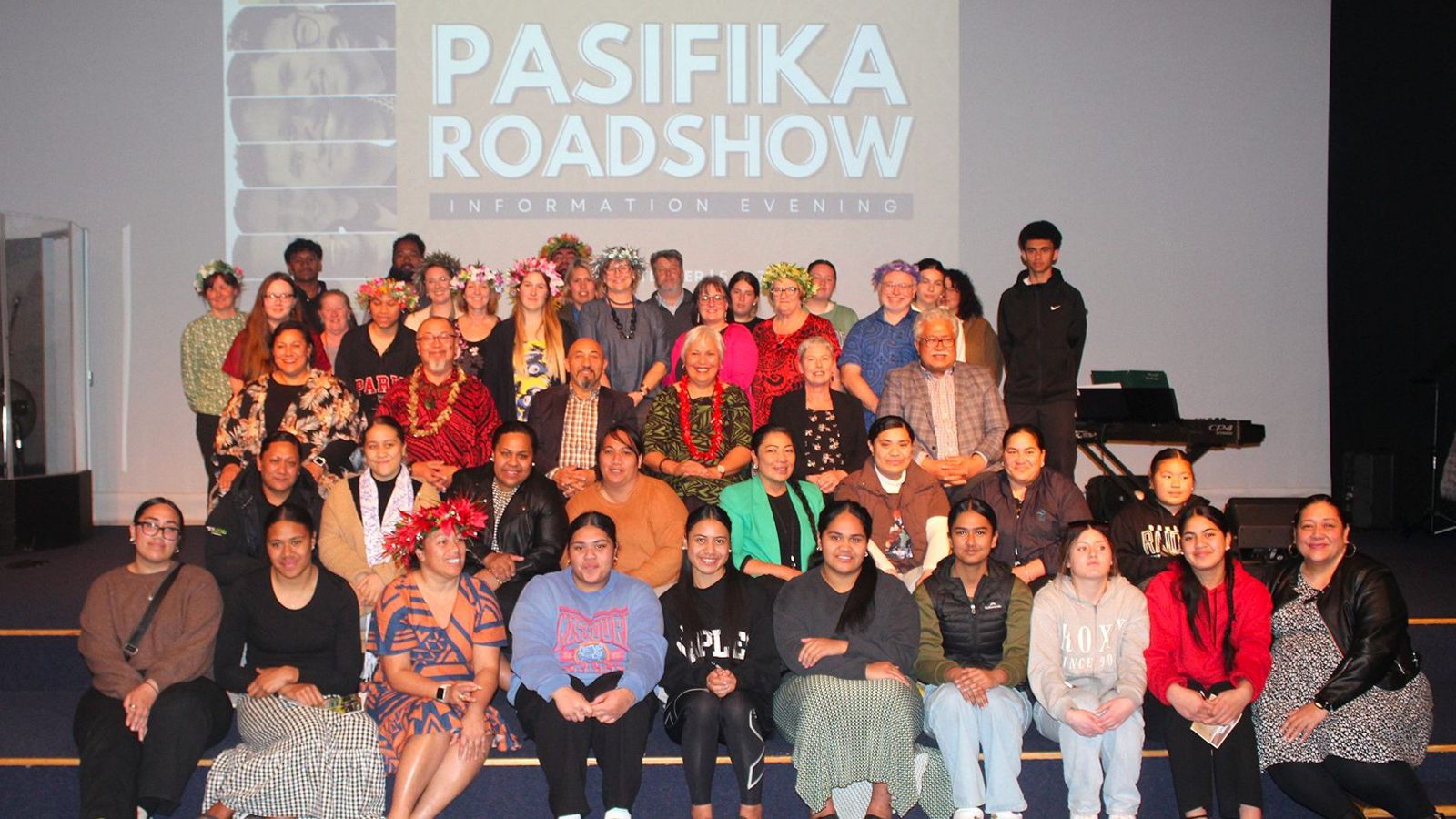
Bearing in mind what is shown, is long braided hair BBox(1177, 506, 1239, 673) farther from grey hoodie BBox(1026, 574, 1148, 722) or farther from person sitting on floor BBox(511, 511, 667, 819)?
person sitting on floor BBox(511, 511, 667, 819)

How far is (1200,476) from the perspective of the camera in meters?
7.39

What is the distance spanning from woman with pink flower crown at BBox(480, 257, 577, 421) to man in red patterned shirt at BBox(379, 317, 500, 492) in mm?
395

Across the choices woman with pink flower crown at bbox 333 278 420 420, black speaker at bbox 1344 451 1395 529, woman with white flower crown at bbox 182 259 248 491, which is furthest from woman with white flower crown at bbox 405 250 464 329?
black speaker at bbox 1344 451 1395 529

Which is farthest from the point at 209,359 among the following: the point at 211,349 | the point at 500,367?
the point at 500,367

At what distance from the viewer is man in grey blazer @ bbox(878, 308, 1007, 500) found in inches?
187

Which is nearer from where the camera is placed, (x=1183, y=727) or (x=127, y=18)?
(x=1183, y=727)

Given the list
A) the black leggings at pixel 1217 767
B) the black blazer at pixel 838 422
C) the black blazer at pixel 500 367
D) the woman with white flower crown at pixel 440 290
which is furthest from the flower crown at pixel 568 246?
the black leggings at pixel 1217 767

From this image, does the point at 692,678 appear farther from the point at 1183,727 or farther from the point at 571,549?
the point at 1183,727

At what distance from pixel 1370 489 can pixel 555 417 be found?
187 inches

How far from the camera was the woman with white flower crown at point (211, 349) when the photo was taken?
5.61m

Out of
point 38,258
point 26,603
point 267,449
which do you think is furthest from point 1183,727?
point 38,258

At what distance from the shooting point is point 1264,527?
5.07 m

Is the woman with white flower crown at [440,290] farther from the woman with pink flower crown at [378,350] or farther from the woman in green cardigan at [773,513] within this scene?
the woman in green cardigan at [773,513]

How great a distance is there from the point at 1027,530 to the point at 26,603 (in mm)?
3956
